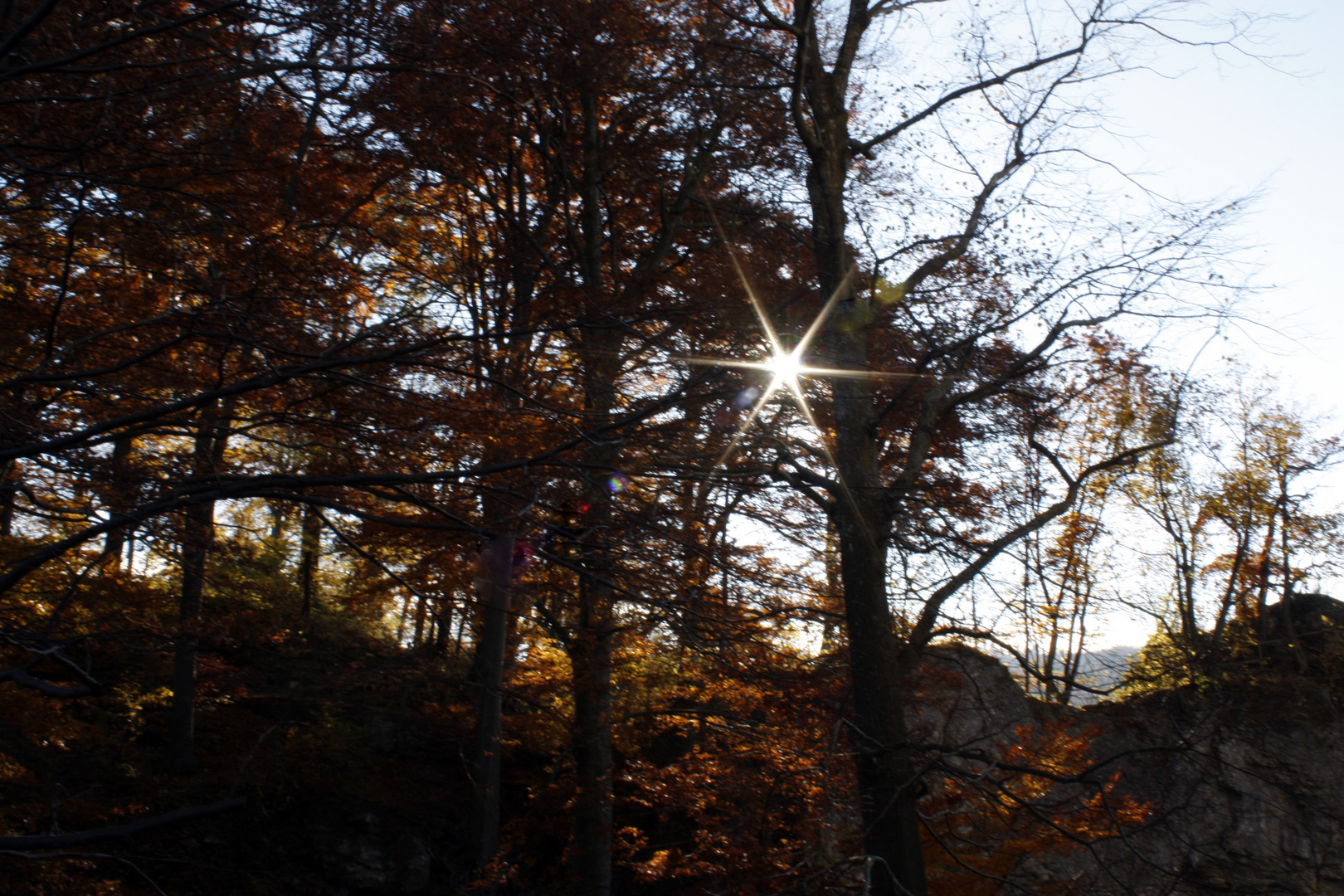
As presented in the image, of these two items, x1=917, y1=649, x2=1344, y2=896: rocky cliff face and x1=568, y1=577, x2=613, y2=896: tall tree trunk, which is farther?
x1=917, y1=649, x2=1344, y2=896: rocky cliff face

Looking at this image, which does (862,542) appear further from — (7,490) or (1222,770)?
(1222,770)

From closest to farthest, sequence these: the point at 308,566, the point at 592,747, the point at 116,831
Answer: the point at 116,831, the point at 592,747, the point at 308,566

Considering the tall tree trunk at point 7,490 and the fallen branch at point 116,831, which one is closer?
the fallen branch at point 116,831

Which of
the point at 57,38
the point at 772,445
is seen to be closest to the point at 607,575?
the point at 772,445

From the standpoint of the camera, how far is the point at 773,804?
10.3 metres

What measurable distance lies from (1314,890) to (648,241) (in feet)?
40.9

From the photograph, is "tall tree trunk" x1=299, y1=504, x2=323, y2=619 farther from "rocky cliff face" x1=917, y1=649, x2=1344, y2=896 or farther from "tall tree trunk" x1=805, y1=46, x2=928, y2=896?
"rocky cliff face" x1=917, y1=649, x2=1344, y2=896

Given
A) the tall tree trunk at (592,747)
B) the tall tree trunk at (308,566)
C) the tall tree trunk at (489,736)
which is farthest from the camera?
the tall tree trunk at (308,566)

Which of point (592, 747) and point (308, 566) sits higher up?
point (308, 566)

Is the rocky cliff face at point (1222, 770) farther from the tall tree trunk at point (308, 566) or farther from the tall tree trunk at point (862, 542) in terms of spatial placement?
the tall tree trunk at point (308, 566)

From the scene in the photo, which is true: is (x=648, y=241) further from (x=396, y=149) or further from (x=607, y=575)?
(x=607, y=575)

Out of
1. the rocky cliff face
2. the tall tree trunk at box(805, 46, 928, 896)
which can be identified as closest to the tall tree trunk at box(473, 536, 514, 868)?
the tall tree trunk at box(805, 46, 928, 896)

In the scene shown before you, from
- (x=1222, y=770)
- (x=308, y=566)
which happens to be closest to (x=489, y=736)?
(x=308, y=566)

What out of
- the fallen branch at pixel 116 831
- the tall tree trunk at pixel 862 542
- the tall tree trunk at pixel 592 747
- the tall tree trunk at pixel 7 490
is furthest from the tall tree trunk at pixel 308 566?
the fallen branch at pixel 116 831
